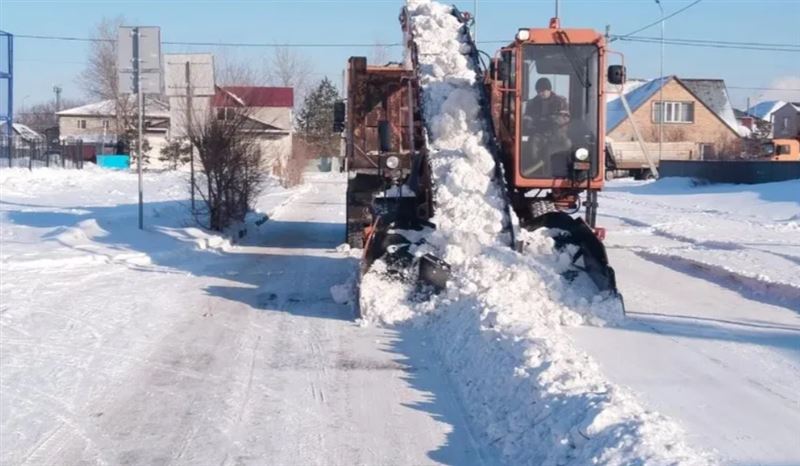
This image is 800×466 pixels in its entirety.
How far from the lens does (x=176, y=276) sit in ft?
55.7

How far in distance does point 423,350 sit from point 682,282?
6969 millimetres

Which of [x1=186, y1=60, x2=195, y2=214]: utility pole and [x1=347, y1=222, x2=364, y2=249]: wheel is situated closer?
[x1=347, y1=222, x2=364, y2=249]: wheel

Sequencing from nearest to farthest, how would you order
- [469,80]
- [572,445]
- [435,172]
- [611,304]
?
[572,445] → [611,304] → [435,172] → [469,80]

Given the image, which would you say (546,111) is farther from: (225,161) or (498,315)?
(225,161)

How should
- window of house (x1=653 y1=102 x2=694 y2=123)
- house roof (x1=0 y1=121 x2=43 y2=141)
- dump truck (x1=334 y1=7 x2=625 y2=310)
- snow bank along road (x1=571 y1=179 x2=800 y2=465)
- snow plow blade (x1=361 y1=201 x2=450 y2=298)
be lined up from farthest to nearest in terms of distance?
1. window of house (x1=653 y1=102 x2=694 y2=123)
2. house roof (x1=0 y1=121 x2=43 y2=141)
3. dump truck (x1=334 y1=7 x2=625 y2=310)
4. snow plow blade (x1=361 y1=201 x2=450 y2=298)
5. snow bank along road (x1=571 y1=179 x2=800 y2=465)

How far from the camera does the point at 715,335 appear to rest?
11.6 meters

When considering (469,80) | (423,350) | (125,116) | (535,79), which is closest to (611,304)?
(423,350)

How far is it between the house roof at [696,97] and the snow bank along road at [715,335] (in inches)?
2295

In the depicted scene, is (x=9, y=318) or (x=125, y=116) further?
(x=125, y=116)

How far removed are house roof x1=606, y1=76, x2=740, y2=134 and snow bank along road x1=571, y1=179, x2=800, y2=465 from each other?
58.3m

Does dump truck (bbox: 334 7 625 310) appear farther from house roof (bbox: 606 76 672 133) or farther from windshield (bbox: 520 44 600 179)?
house roof (bbox: 606 76 672 133)

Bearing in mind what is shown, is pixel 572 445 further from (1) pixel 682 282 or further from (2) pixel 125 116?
(2) pixel 125 116

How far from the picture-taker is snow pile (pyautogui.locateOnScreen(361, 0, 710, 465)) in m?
6.96

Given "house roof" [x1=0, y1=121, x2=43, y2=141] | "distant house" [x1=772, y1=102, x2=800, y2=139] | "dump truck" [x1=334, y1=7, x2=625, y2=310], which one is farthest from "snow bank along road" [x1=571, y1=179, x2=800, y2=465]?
"distant house" [x1=772, y1=102, x2=800, y2=139]
